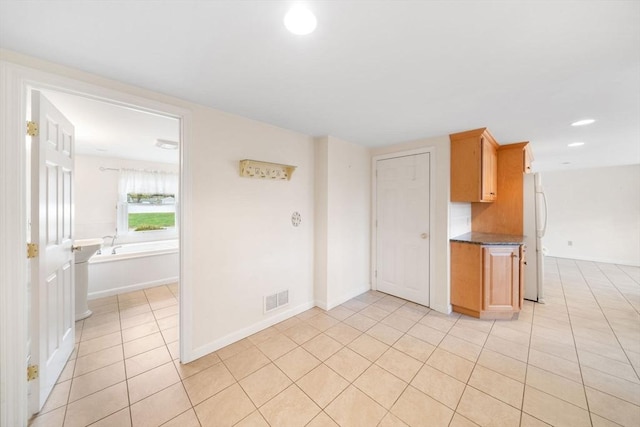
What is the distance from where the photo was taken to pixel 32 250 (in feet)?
4.81

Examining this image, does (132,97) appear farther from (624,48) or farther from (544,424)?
(544,424)

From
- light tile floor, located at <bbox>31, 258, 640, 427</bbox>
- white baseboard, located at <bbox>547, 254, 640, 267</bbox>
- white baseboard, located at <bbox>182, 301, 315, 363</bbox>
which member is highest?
white baseboard, located at <bbox>547, 254, 640, 267</bbox>

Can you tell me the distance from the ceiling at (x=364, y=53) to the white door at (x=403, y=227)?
3.42 feet

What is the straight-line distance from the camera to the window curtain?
436cm

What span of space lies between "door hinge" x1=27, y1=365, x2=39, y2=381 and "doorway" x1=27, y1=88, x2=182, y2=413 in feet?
0.18

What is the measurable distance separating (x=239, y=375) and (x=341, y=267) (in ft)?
5.72

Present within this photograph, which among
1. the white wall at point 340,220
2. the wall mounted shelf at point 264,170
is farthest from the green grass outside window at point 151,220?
the white wall at point 340,220

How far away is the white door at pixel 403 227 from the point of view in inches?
122

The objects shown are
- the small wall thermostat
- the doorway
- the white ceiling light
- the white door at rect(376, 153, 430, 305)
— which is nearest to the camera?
the white ceiling light

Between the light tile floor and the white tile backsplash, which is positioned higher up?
the white tile backsplash

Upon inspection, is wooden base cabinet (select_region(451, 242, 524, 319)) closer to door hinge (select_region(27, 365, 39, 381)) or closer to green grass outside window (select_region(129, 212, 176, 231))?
door hinge (select_region(27, 365, 39, 381))

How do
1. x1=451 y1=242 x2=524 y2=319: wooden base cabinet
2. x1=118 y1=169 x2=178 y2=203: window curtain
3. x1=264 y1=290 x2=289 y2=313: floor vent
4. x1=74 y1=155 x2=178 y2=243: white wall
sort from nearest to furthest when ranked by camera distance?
x1=264 y1=290 x2=289 y2=313: floor vent
x1=451 y1=242 x2=524 y2=319: wooden base cabinet
x1=74 y1=155 x2=178 y2=243: white wall
x1=118 y1=169 x2=178 y2=203: window curtain

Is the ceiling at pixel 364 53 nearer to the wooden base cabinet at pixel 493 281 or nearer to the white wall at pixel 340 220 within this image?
the white wall at pixel 340 220

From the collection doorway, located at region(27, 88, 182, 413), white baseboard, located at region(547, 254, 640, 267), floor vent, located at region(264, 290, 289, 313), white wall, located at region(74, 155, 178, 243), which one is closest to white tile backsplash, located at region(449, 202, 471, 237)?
floor vent, located at region(264, 290, 289, 313)
